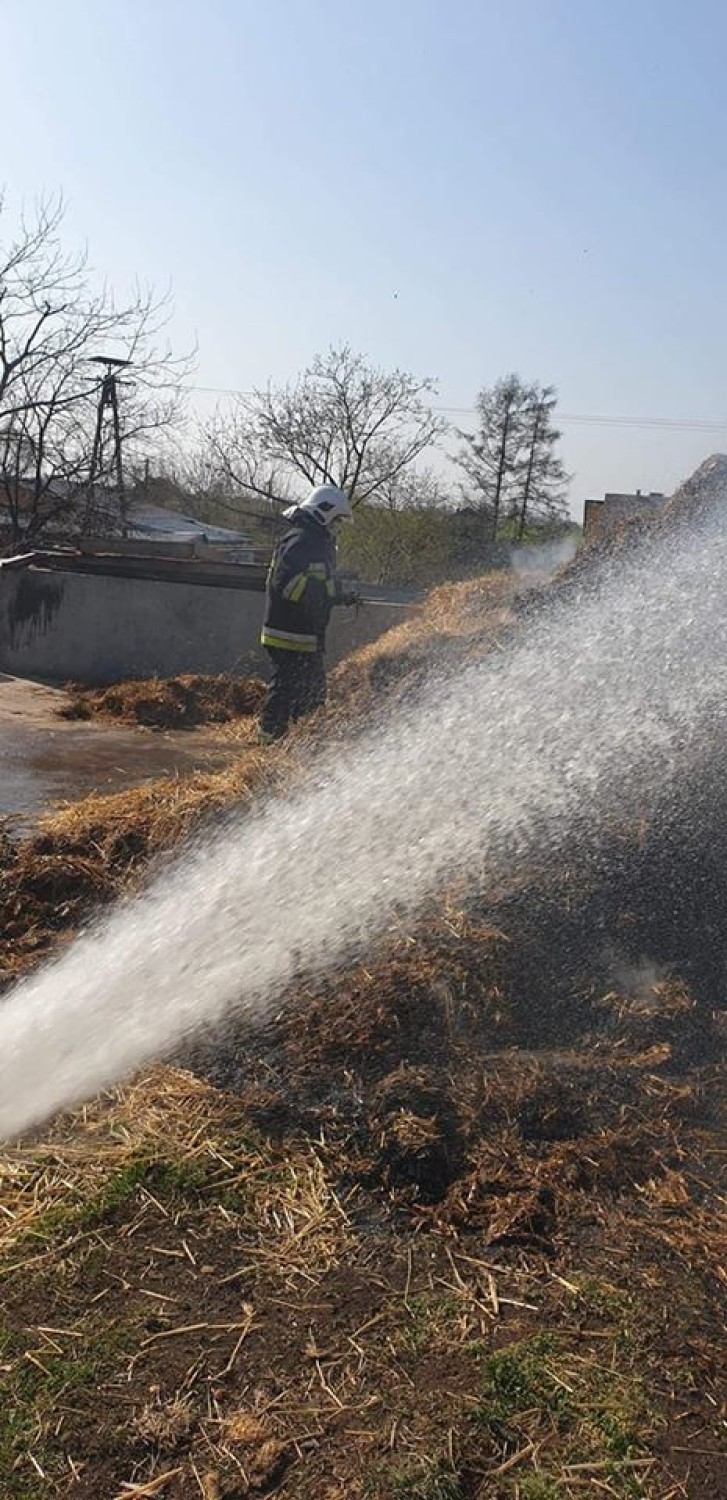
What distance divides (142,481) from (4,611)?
25.3 meters

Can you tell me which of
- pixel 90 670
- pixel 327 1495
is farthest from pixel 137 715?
pixel 327 1495

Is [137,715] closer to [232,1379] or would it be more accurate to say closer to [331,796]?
[331,796]

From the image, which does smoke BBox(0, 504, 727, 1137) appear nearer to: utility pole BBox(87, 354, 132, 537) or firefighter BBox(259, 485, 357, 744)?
firefighter BBox(259, 485, 357, 744)

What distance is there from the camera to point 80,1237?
124 inches

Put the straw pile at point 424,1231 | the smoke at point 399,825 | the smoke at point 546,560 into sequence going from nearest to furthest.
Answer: the straw pile at point 424,1231 → the smoke at point 399,825 → the smoke at point 546,560

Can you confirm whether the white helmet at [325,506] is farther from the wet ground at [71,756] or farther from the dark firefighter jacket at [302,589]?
the wet ground at [71,756]

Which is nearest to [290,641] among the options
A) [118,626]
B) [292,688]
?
[292,688]

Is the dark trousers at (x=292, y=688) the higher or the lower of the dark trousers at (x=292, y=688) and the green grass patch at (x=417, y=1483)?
the higher

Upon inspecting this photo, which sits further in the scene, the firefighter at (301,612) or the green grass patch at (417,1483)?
the firefighter at (301,612)

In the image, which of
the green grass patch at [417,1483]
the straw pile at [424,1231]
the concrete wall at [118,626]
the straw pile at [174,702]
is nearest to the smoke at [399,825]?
the straw pile at [424,1231]

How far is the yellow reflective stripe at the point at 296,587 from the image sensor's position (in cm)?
898

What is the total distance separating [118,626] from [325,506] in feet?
20.0

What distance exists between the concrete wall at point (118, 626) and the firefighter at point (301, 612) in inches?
188

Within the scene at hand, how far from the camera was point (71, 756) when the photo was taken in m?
9.88
